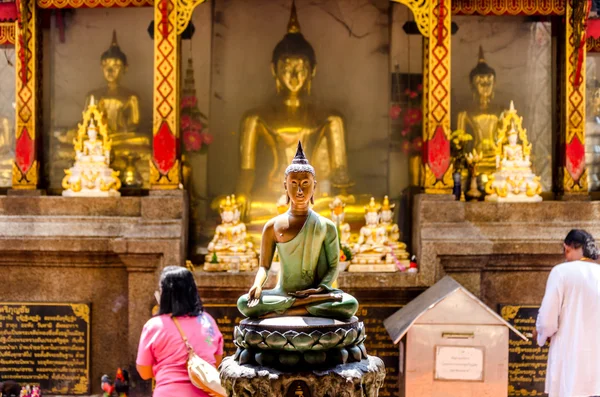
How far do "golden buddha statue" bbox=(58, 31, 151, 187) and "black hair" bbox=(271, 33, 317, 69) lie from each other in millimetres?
1807

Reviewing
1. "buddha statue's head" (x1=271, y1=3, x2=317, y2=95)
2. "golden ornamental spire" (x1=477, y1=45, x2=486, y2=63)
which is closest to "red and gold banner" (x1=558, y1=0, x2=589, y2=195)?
"golden ornamental spire" (x1=477, y1=45, x2=486, y2=63)

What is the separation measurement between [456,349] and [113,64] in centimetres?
551

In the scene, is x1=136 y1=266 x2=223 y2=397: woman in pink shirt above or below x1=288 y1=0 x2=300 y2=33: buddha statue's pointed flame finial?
below

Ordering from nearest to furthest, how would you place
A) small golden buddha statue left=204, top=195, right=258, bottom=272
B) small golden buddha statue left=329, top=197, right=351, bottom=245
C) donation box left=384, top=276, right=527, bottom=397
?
1. donation box left=384, top=276, right=527, bottom=397
2. small golden buddha statue left=204, top=195, right=258, bottom=272
3. small golden buddha statue left=329, top=197, right=351, bottom=245

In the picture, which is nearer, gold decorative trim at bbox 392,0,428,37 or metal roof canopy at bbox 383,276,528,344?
metal roof canopy at bbox 383,276,528,344

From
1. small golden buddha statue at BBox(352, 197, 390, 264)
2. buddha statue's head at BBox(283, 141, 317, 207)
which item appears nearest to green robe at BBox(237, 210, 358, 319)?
buddha statue's head at BBox(283, 141, 317, 207)

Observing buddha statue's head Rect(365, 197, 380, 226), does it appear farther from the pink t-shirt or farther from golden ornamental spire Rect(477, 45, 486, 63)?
the pink t-shirt

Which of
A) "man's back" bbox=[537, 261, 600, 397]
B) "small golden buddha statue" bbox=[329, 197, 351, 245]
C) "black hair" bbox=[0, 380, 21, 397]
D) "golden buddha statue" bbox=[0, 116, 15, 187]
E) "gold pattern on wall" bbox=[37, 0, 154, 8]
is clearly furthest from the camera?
"golden buddha statue" bbox=[0, 116, 15, 187]

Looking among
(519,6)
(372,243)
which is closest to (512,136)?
(519,6)

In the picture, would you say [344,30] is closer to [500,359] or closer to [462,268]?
[462,268]

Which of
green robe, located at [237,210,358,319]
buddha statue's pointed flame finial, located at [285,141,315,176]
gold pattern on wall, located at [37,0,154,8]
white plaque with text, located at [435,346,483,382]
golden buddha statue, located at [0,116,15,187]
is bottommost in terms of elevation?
white plaque with text, located at [435,346,483,382]

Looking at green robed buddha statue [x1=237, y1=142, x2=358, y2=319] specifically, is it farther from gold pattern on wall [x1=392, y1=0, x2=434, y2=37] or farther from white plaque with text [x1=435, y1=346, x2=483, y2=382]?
gold pattern on wall [x1=392, y1=0, x2=434, y2=37]

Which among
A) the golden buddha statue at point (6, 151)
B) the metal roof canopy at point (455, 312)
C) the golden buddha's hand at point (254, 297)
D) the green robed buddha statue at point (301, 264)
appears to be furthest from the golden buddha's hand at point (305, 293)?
the golden buddha statue at point (6, 151)

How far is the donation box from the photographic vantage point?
6.92m
